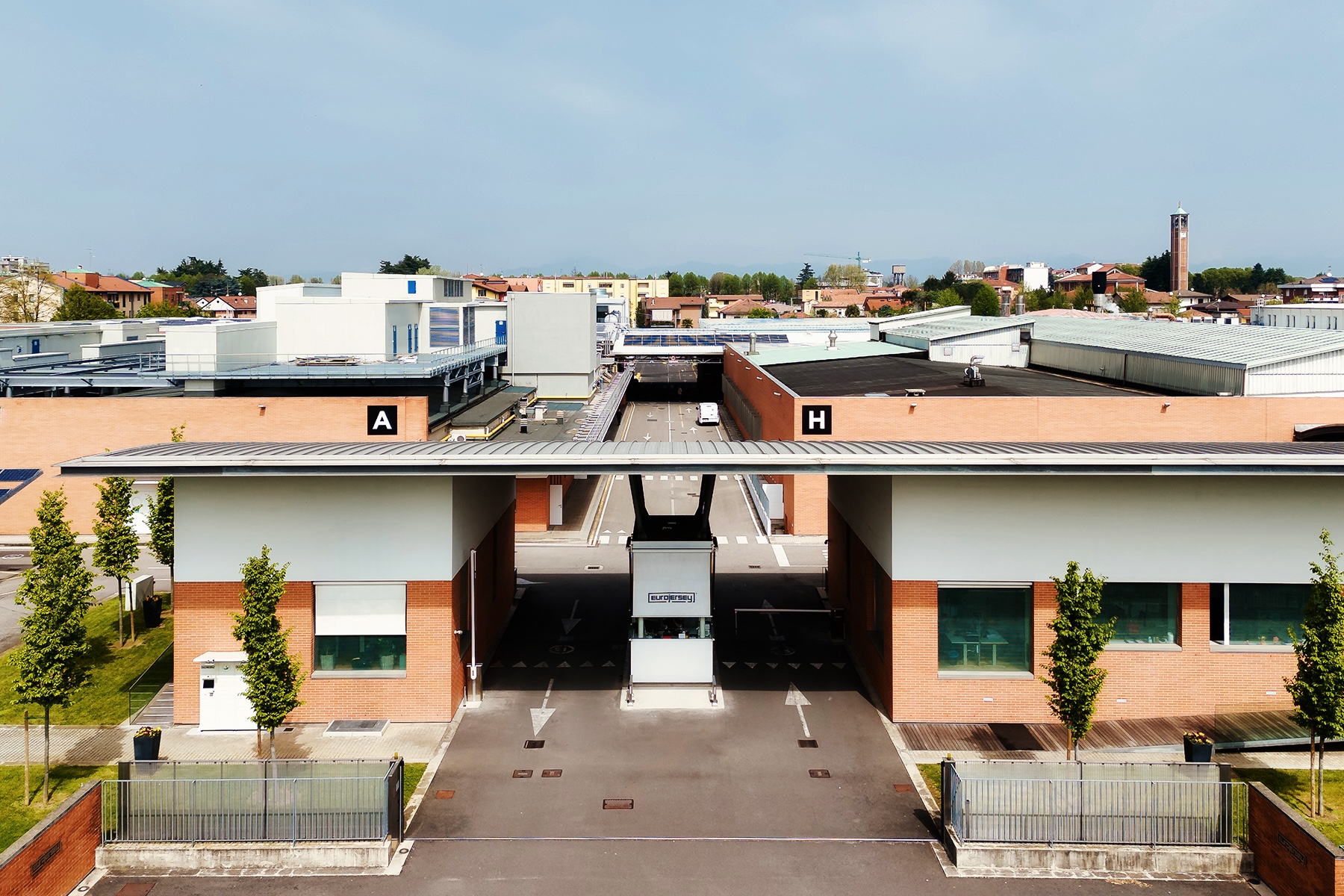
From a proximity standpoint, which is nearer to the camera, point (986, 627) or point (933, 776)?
point (933, 776)

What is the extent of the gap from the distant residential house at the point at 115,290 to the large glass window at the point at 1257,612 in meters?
132

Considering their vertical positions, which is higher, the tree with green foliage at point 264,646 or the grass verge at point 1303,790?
the tree with green foliage at point 264,646

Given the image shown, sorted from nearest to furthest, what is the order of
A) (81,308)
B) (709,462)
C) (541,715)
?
(709,462) → (541,715) → (81,308)

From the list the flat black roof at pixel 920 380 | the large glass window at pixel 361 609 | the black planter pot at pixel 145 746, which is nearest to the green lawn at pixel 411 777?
the large glass window at pixel 361 609

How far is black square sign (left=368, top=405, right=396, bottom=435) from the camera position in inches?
1321

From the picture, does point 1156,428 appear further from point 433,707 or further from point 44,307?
point 44,307

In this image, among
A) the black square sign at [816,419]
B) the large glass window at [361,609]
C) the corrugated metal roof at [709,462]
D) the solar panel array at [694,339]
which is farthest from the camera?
the solar panel array at [694,339]

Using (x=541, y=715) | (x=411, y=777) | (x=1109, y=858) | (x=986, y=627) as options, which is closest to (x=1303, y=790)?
(x=1109, y=858)

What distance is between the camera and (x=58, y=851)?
12195mm

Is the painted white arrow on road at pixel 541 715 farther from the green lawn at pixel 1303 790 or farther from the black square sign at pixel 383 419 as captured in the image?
the black square sign at pixel 383 419

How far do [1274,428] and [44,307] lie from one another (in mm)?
108382

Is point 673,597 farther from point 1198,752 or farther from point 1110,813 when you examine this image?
point 1198,752

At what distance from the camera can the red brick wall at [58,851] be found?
11461 mm

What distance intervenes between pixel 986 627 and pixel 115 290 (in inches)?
5469
